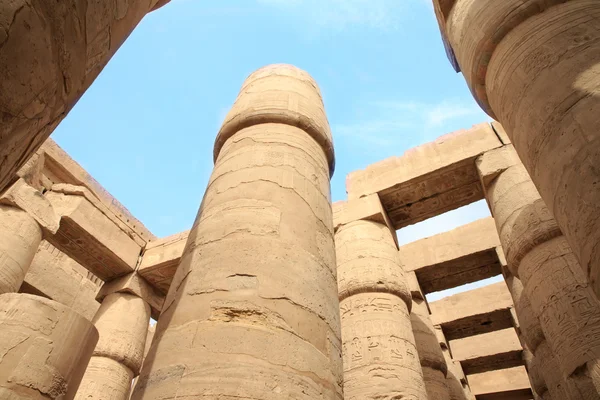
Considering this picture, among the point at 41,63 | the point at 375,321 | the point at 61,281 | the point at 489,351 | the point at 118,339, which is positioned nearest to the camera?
the point at 41,63

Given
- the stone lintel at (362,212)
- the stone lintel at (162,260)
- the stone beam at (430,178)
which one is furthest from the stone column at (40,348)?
the stone beam at (430,178)

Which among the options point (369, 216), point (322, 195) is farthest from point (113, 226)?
point (322, 195)

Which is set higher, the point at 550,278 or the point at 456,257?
Result: the point at 456,257

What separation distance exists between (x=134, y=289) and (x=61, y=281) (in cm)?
262

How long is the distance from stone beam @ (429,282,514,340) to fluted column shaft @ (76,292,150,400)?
24.0ft

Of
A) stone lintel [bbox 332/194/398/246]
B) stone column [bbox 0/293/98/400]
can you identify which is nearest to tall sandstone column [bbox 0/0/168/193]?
stone column [bbox 0/293/98/400]

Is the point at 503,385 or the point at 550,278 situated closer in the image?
the point at 550,278

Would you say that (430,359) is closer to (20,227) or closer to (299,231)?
(299,231)

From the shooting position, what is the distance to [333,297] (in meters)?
3.36

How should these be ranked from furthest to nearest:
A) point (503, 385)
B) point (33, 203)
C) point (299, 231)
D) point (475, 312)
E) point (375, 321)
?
point (503, 385), point (475, 312), point (33, 203), point (375, 321), point (299, 231)

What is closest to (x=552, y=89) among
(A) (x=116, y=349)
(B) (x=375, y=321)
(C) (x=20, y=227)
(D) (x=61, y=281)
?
(B) (x=375, y=321)

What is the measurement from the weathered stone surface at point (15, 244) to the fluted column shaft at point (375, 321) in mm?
Answer: 4504

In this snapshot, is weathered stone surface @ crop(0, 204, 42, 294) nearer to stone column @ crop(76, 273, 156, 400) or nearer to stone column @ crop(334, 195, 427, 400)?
stone column @ crop(76, 273, 156, 400)

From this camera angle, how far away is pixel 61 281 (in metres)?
10.7
